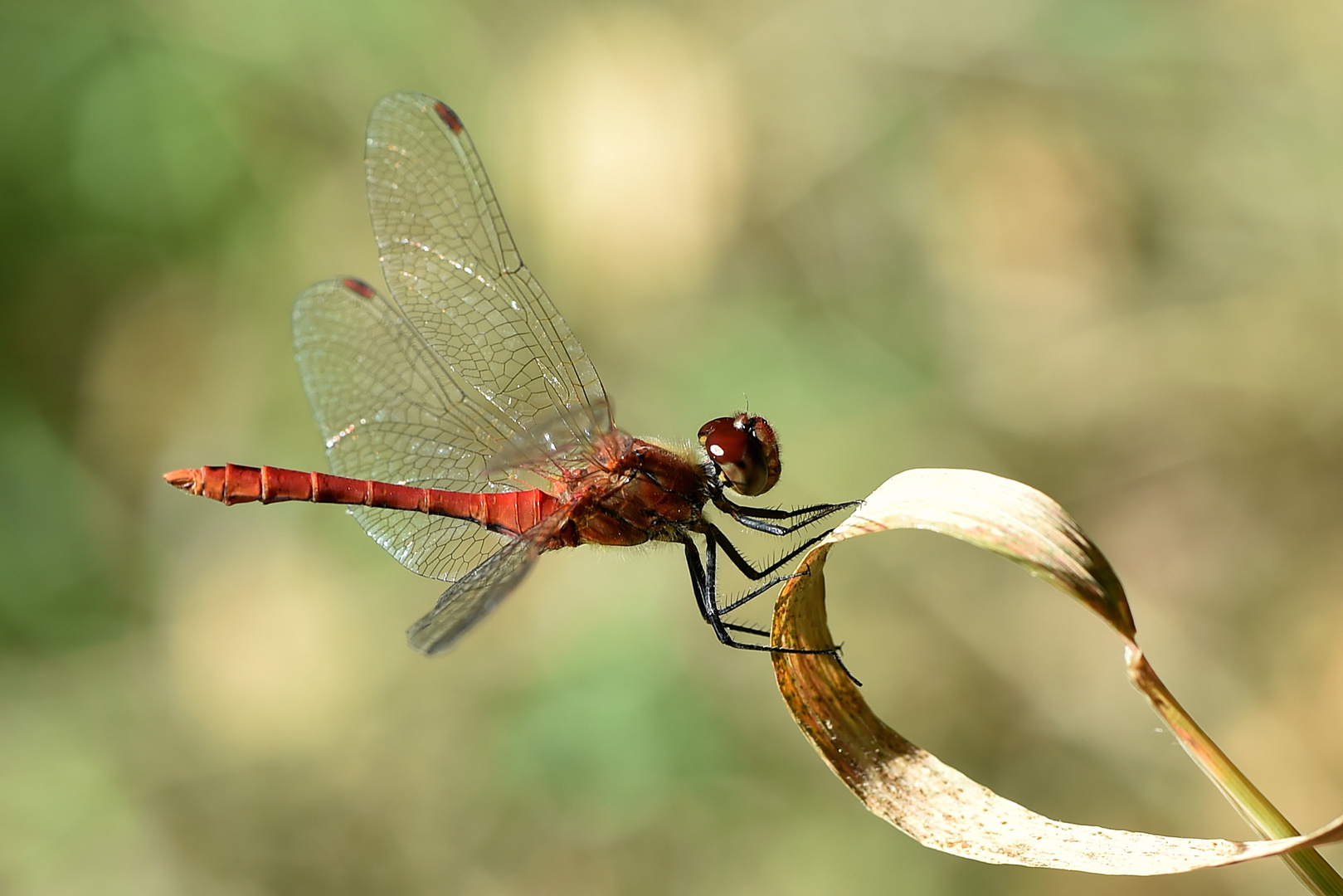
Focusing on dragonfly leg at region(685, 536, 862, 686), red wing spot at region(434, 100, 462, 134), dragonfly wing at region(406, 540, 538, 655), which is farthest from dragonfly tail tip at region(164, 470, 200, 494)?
dragonfly leg at region(685, 536, 862, 686)

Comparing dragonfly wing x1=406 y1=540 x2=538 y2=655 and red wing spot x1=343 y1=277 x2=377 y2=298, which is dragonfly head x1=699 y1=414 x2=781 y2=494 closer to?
dragonfly wing x1=406 y1=540 x2=538 y2=655

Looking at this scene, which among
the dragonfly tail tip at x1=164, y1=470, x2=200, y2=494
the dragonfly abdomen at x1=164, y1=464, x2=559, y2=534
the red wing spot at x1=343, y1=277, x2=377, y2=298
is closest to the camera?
the dragonfly abdomen at x1=164, y1=464, x2=559, y2=534

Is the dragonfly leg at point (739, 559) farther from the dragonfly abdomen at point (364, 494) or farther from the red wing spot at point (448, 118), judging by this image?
the red wing spot at point (448, 118)

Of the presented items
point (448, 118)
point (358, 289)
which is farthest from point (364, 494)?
point (448, 118)

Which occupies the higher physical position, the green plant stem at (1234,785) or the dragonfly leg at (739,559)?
the green plant stem at (1234,785)

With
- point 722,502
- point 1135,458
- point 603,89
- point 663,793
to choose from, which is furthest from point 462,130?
point 1135,458

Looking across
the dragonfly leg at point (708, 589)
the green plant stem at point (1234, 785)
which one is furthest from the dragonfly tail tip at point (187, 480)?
the green plant stem at point (1234, 785)

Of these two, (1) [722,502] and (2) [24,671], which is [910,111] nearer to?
(1) [722,502]
